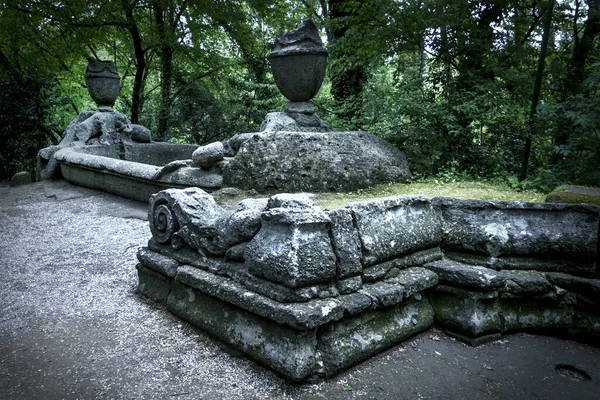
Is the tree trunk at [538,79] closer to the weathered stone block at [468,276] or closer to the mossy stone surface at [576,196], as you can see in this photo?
the mossy stone surface at [576,196]

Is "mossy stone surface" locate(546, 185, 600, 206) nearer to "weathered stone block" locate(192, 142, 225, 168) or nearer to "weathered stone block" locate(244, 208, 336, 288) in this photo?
"weathered stone block" locate(244, 208, 336, 288)

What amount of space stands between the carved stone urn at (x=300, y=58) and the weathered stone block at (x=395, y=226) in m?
1.97

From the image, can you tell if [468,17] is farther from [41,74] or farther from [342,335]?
[41,74]

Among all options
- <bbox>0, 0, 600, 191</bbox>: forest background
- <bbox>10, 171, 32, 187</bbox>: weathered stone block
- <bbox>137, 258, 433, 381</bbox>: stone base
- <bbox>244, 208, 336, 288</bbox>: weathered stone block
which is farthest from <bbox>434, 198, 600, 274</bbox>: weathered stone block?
<bbox>10, 171, 32, 187</bbox>: weathered stone block

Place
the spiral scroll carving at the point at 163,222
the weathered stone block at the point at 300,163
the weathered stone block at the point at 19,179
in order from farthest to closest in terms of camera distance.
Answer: the weathered stone block at the point at 19,179
the weathered stone block at the point at 300,163
the spiral scroll carving at the point at 163,222

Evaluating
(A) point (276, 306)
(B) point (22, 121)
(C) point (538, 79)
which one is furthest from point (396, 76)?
(B) point (22, 121)

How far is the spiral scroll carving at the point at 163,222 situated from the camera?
9.36 ft

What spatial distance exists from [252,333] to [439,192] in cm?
204

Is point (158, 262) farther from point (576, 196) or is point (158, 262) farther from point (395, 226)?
point (576, 196)

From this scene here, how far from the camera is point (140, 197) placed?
5.49m

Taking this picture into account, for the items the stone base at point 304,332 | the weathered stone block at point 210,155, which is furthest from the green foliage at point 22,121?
the stone base at point 304,332

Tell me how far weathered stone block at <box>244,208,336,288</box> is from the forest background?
247 centimetres

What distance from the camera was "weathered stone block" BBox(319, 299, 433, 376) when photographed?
6.70ft

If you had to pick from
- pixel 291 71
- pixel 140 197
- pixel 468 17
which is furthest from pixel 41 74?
pixel 468 17
